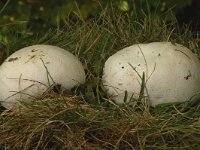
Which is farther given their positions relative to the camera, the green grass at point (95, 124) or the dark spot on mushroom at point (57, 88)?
the dark spot on mushroom at point (57, 88)

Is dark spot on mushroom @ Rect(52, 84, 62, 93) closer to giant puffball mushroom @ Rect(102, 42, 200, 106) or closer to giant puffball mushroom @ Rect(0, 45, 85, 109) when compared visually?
giant puffball mushroom @ Rect(0, 45, 85, 109)

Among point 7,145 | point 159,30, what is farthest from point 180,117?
point 159,30

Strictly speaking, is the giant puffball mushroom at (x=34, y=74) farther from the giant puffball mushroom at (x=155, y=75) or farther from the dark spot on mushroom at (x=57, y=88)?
the giant puffball mushroom at (x=155, y=75)

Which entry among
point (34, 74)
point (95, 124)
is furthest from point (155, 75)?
point (34, 74)

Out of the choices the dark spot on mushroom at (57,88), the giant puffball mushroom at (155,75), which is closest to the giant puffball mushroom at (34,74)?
the dark spot on mushroom at (57,88)

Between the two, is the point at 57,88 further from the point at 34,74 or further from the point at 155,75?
the point at 155,75

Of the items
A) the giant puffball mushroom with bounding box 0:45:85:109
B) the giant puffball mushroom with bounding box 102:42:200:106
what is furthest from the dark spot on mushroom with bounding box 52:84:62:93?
the giant puffball mushroom with bounding box 102:42:200:106
